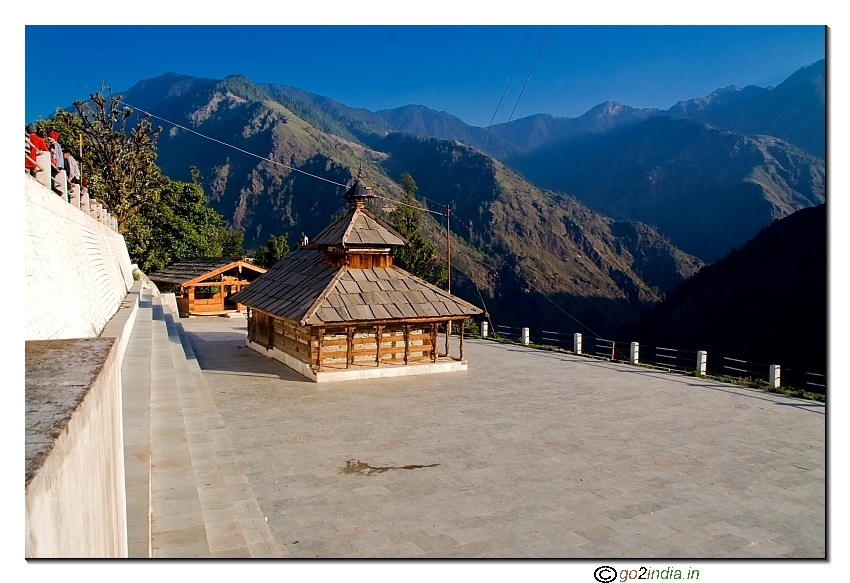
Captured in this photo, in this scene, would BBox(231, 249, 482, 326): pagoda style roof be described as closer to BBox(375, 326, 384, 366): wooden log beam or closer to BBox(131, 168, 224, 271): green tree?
BBox(375, 326, 384, 366): wooden log beam

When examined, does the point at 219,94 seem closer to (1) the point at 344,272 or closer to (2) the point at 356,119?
(2) the point at 356,119

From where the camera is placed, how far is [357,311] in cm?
1209

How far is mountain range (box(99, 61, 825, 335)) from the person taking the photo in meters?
71.9

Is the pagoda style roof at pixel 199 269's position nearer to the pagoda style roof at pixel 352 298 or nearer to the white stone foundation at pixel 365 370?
the pagoda style roof at pixel 352 298

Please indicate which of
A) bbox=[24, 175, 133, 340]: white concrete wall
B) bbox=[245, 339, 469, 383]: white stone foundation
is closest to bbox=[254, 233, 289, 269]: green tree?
bbox=[245, 339, 469, 383]: white stone foundation

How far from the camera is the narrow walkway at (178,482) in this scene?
155 inches

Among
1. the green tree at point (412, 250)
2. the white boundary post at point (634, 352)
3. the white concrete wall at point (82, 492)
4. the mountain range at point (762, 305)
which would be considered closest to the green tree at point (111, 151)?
the green tree at point (412, 250)

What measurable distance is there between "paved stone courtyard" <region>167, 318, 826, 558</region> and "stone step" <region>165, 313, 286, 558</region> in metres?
0.14

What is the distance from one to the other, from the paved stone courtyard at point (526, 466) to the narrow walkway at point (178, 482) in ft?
0.78

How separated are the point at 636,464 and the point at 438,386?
4.97 metres

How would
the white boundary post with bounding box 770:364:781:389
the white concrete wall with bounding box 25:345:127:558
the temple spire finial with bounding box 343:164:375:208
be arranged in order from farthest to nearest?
the temple spire finial with bounding box 343:164:375:208, the white boundary post with bounding box 770:364:781:389, the white concrete wall with bounding box 25:345:127:558

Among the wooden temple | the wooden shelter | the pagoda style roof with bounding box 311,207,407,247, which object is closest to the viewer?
the wooden temple
